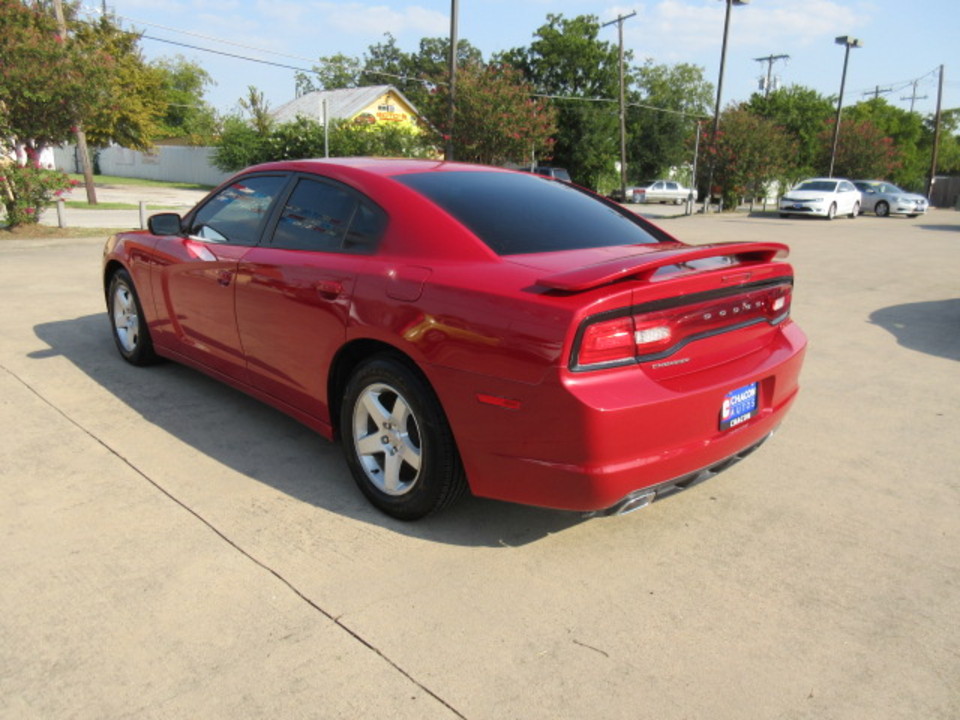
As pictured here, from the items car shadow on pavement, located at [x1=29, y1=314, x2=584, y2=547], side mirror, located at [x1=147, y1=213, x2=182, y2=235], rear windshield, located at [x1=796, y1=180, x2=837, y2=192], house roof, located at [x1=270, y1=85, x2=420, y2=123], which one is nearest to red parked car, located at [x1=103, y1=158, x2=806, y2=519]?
car shadow on pavement, located at [x1=29, y1=314, x2=584, y2=547]

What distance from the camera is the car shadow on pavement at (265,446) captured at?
3.34 m

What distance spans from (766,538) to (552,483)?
1148 mm

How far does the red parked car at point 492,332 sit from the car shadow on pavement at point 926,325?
13.3 feet

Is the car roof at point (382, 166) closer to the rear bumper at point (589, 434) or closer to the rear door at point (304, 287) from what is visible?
the rear door at point (304, 287)

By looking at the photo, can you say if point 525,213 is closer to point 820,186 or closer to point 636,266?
point 636,266

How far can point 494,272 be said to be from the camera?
2.94 meters

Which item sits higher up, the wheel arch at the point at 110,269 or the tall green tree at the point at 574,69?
the tall green tree at the point at 574,69

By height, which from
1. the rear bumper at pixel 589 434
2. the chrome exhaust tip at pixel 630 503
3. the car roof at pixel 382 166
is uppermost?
the car roof at pixel 382 166

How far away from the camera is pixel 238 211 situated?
4359mm

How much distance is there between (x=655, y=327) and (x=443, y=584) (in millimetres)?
1242

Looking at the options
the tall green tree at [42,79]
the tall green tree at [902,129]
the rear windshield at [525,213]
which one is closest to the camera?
the rear windshield at [525,213]

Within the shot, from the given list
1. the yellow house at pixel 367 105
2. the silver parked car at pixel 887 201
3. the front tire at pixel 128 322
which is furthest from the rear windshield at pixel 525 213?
the yellow house at pixel 367 105

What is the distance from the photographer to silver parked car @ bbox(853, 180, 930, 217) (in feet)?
108

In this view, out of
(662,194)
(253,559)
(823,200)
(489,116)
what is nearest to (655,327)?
(253,559)
